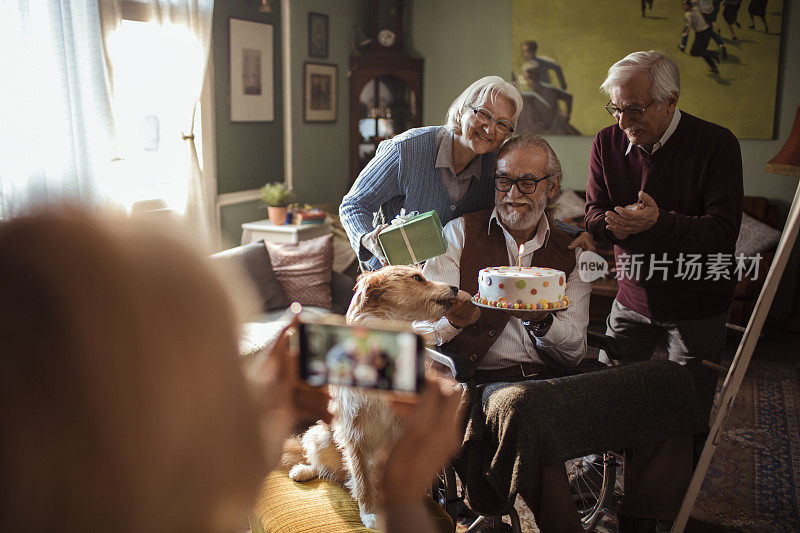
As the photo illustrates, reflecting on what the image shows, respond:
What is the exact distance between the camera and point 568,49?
5977mm

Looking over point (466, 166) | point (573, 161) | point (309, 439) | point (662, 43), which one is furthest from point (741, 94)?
point (309, 439)

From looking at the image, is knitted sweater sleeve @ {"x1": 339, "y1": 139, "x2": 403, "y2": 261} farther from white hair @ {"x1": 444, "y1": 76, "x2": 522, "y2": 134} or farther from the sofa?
the sofa

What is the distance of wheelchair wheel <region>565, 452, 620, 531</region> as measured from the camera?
2.45m

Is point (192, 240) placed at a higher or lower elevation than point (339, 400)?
higher

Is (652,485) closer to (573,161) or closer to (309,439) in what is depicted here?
(309,439)

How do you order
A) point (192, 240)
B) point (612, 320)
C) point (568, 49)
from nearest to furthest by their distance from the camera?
1. point (192, 240)
2. point (612, 320)
3. point (568, 49)

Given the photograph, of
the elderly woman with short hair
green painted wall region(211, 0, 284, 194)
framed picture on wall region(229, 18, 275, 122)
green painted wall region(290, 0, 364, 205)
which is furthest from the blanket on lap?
green painted wall region(290, 0, 364, 205)

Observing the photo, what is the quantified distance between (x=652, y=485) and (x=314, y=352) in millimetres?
1533

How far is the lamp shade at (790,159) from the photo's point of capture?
4.75 m

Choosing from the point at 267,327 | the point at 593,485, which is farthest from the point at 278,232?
the point at 593,485

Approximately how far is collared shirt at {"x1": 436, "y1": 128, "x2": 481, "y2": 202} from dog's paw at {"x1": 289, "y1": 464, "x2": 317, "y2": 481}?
3.40 ft

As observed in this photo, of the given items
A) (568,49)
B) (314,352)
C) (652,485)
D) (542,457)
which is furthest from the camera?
(568,49)

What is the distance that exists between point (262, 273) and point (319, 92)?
255cm

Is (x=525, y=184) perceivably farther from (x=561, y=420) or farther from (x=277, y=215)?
(x=277, y=215)
